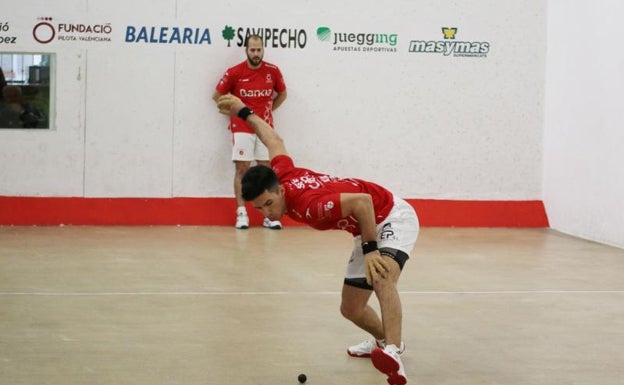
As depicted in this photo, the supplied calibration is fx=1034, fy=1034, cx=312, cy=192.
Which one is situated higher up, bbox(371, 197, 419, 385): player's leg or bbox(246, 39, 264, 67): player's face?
bbox(246, 39, 264, 67): player's face

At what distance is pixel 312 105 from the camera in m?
12.9

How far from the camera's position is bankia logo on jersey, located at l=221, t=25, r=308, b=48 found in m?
12.7

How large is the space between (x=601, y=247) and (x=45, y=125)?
6710 mm

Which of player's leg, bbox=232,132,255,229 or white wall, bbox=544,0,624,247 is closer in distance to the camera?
white wall, bbox=544,0,624,247

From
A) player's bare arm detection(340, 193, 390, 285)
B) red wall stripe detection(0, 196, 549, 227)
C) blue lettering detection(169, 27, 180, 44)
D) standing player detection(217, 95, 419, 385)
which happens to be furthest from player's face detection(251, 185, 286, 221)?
blue lettering detection(169, 27, 180, 44)

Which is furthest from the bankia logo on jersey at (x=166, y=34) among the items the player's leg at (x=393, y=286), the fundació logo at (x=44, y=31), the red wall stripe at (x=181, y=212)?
the player's leg at (x=393, y=286)

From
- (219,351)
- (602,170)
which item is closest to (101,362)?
(219,351)

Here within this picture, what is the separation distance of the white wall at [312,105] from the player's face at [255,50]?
54cm

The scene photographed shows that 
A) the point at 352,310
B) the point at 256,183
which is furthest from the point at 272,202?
the point at 352,310

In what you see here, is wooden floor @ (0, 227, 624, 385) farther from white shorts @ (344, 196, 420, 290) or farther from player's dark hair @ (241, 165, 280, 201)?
player's dark hair @ (241, 165, 280, 201)

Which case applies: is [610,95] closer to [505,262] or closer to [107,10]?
[505,262]

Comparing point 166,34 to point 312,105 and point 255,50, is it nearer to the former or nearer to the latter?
point 255,50

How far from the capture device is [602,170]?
1209 cm

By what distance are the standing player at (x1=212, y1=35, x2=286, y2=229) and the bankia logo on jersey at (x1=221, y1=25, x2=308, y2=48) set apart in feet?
0.53
